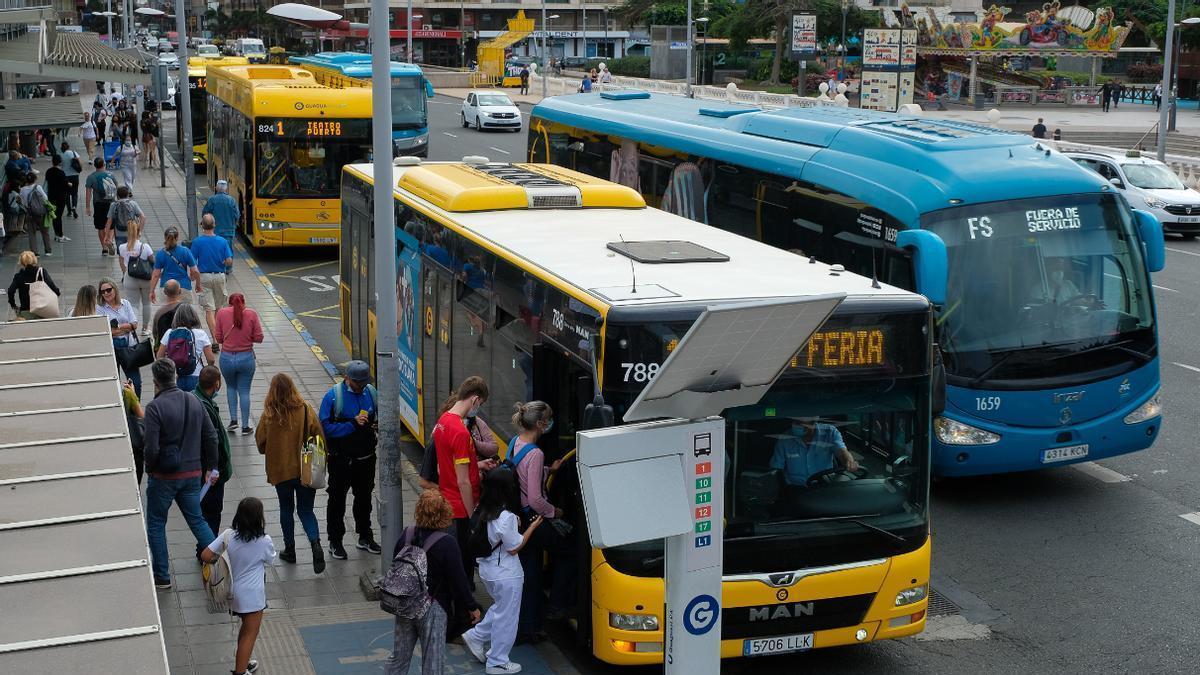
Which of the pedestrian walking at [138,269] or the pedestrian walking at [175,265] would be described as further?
the pedestrian walking at [138,269]

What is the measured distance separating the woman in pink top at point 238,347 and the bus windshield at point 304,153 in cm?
1109

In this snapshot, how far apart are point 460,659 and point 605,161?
1170 centimetres

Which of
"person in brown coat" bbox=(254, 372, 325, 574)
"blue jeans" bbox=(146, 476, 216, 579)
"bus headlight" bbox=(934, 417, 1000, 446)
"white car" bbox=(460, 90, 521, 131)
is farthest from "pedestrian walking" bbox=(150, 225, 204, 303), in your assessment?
"white car" bbox=(460, 90, 521, 131)

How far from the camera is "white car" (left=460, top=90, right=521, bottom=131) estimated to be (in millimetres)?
55656

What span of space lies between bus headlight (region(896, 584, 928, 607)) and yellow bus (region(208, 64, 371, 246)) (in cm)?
1785

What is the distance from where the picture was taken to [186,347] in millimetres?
12406

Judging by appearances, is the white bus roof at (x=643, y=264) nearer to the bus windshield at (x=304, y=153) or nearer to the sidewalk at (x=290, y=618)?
the sidewalk at (x=290, y=618)

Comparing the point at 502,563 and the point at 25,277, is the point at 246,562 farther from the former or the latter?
the point at 25,277

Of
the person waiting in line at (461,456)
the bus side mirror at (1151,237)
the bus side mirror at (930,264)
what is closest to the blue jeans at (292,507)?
the person waiting in line at (461,456)

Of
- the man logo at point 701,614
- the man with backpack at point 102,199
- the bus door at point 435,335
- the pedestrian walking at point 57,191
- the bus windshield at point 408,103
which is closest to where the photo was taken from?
the man logo at point 701,614

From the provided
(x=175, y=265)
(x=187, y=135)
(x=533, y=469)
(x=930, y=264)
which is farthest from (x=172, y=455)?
(x=187, y=135)

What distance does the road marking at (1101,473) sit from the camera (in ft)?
44.1

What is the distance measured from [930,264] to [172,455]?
19.8 feet

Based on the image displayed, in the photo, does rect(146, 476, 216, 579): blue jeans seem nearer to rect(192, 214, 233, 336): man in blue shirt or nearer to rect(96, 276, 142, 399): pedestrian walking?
rect(96, 276, 142, 399): pedestrian walking
